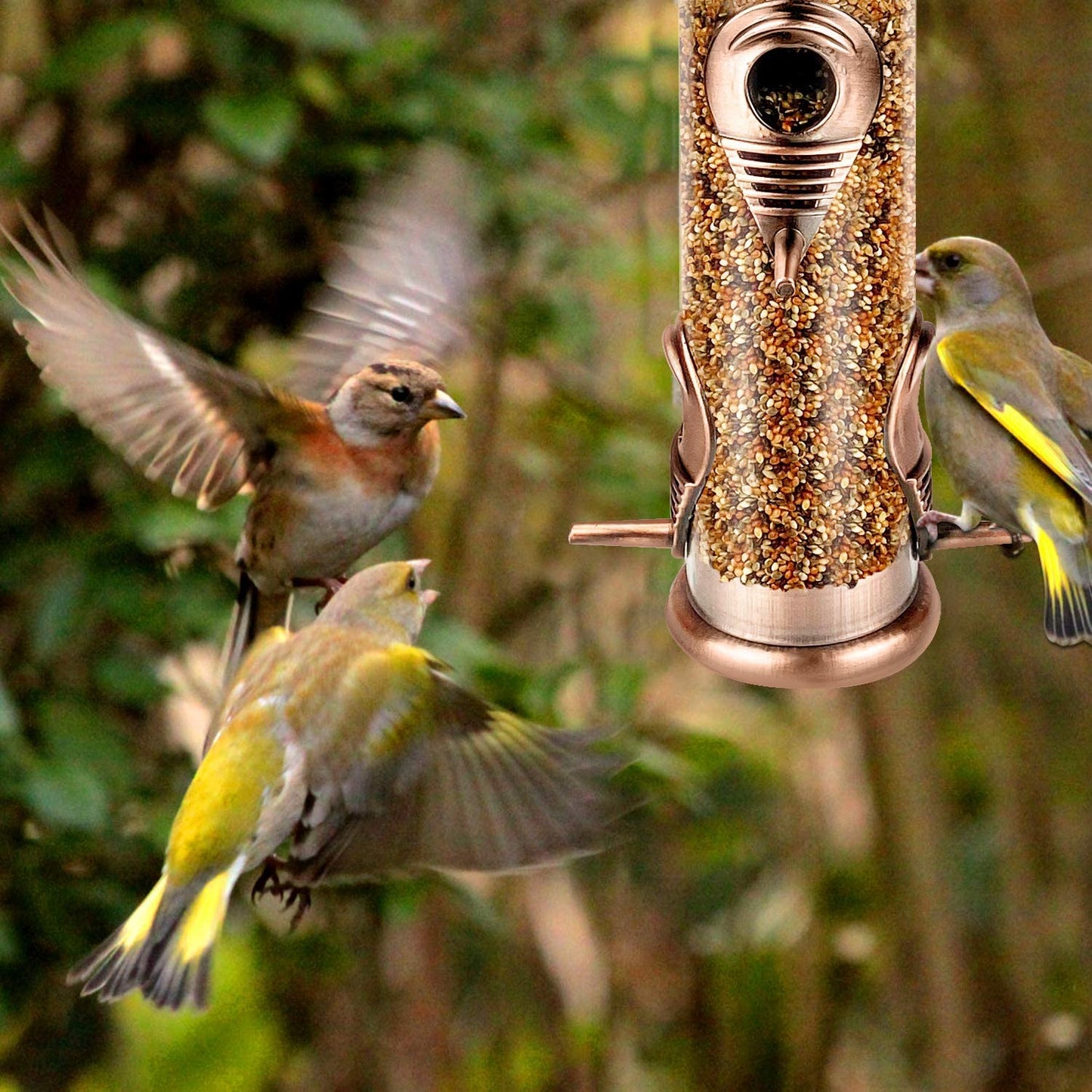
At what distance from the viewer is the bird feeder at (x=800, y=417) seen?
8.54 ft

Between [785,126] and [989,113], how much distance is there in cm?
207

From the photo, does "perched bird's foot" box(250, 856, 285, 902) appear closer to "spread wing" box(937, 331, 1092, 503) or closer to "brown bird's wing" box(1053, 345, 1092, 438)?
"spread wing" box(937, 331, 1092, 503)

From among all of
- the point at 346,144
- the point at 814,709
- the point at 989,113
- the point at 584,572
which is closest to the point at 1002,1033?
the point at 814,709

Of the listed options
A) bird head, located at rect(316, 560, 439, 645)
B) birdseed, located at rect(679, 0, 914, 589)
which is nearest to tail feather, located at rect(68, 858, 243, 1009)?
bird head, located at rect(316, 560, 439, 645)

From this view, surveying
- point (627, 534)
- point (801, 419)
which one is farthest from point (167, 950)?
point (801, 419)

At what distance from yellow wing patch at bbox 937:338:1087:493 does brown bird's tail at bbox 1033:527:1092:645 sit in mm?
107

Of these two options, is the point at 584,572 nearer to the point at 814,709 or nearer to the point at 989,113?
the point at 814,709

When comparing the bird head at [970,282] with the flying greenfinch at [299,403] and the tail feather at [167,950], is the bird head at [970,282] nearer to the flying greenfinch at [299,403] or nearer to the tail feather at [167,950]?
the flying greenfinch at [299,403]

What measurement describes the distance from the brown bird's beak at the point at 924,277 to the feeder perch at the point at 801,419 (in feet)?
0.06

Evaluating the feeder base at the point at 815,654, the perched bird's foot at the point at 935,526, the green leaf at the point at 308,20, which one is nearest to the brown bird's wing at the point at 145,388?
the feeder base at the point at 815,654

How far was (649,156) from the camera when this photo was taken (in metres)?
3.89

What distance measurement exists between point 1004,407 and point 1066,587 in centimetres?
29

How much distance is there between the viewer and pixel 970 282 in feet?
9.05

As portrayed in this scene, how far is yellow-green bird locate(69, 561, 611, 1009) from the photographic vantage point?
6.97 feet
